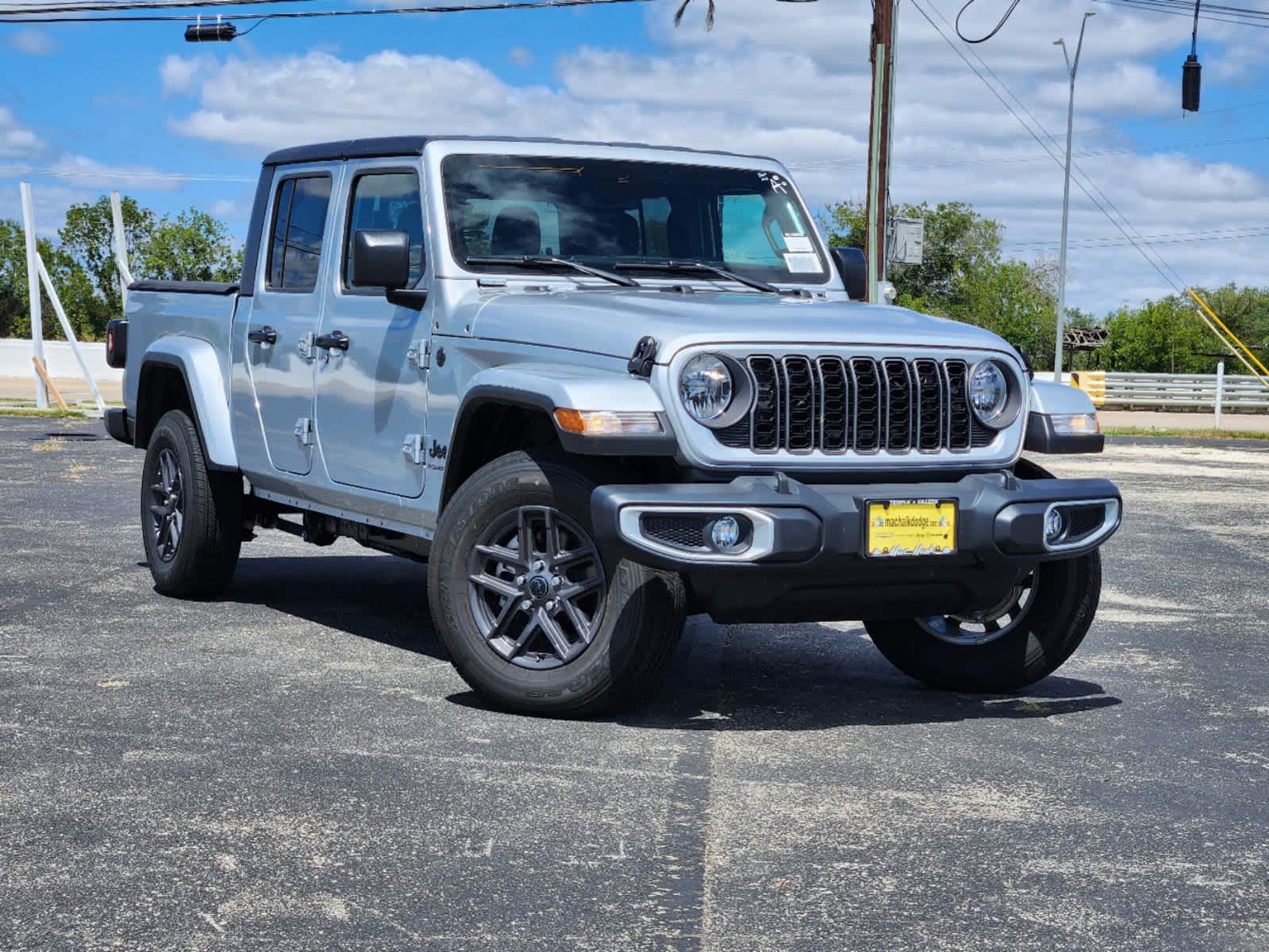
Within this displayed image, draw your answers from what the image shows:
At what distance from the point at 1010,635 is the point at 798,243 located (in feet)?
6.72

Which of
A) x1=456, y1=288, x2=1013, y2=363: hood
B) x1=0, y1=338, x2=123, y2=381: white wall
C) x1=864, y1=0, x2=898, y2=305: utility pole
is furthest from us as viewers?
x1=0, y1=338, x2=123, y2=381: white wall

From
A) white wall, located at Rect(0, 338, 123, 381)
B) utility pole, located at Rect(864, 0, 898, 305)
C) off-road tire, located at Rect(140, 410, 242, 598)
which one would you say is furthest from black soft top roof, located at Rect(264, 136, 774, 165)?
white wall, located at Rect(0, 338, 123, 381)

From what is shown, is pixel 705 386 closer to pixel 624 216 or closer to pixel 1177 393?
pixel 624 216

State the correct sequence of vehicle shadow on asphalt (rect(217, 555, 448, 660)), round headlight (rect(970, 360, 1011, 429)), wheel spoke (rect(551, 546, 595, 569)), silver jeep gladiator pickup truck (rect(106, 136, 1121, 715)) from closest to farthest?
silver jeep gladiator pickup truck (rect(106, 136, 1121, 715)) < wheel spoke (rect(551, 546, 595, 569)) < round headlight (rect(970, 360, 1011, 429)) < vehicle shadow on asphalt (rect(217, 555, 448, 660))

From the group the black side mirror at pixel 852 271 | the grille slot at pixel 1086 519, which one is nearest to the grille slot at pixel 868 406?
the grille slot at pixel 1086 519

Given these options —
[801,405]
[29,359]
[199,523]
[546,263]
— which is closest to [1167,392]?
[29,359]

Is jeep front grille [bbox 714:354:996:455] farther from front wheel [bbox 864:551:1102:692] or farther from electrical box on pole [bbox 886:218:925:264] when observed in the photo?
electrical box on pole [bbox 886:218:925:264]

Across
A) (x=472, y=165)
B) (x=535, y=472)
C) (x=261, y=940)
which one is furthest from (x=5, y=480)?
(x=261, y=940)

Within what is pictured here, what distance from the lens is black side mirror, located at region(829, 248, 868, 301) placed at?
7.57 m

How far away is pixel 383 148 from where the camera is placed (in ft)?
23.9

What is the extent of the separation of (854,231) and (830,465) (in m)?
66.0

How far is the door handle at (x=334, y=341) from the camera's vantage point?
7191 mm

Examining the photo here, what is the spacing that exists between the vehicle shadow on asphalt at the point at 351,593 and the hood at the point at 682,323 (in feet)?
5.71

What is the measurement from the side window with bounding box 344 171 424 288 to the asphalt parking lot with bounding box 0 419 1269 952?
1.67 metres
